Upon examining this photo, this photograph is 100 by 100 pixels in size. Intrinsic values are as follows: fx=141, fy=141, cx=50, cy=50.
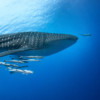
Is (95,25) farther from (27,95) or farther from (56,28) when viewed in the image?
(27,95)

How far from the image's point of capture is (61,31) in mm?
20594

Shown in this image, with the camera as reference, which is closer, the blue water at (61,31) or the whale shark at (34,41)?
the whale shark at (34,41)

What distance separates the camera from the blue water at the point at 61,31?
1465cm

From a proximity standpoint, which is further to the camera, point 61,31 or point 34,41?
point 61,31

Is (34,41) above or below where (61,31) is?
below

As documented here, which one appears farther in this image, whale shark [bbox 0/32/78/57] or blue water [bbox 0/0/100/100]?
blue water [bbox 0/0/100/100]

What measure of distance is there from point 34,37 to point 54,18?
1343cm

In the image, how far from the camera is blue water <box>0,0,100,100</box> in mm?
14648

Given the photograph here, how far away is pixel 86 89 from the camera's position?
24.8 metres

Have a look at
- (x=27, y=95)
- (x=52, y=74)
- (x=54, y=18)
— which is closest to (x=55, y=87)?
(x=27, y=95)

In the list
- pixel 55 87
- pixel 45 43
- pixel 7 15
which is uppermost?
pixel 7 15

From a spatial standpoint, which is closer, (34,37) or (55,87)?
(34,37)

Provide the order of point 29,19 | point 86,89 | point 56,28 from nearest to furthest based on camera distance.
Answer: point 29,19, point 56,28, point 86,89

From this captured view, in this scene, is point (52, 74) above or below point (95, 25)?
below
